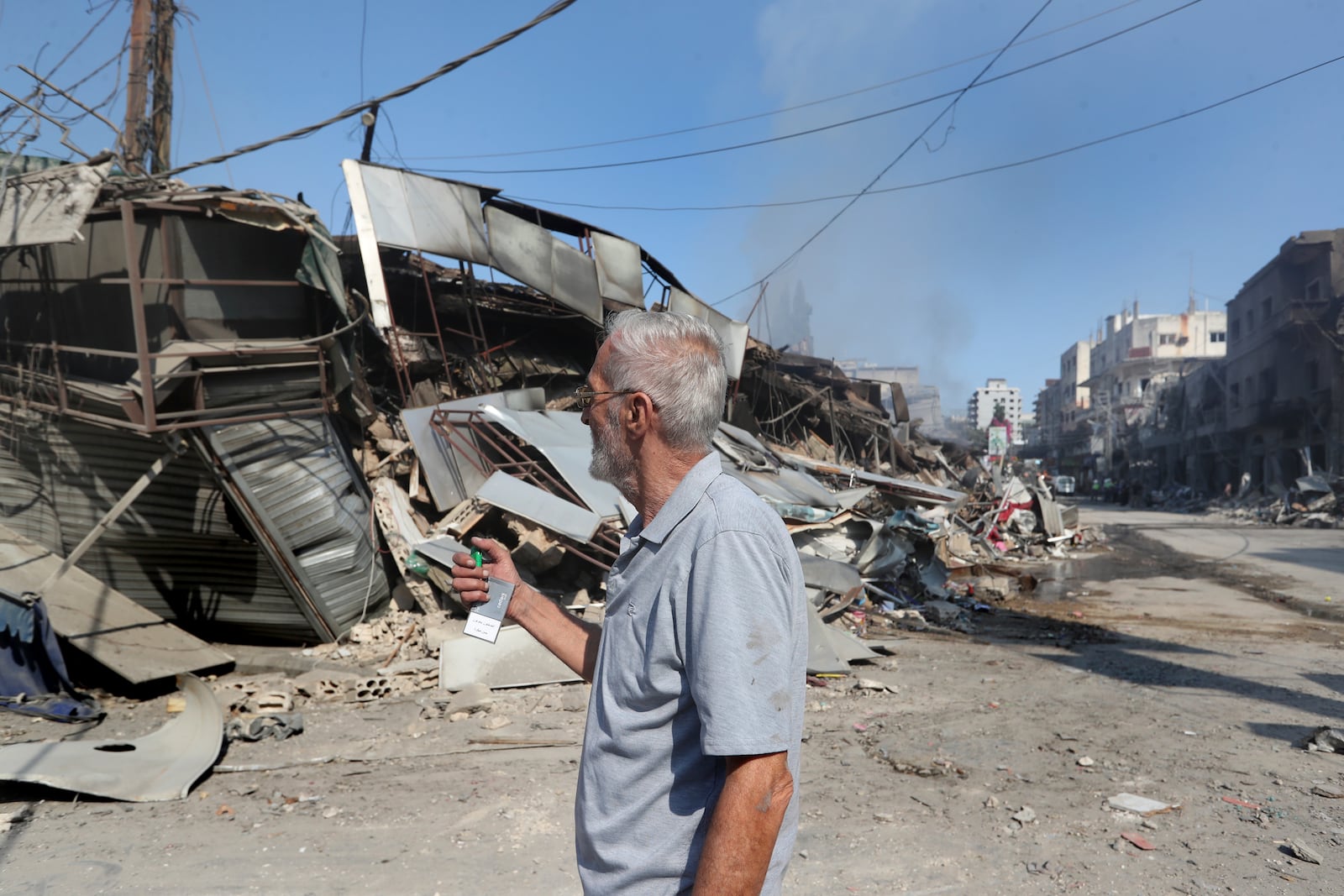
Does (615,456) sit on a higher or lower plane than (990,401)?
lower

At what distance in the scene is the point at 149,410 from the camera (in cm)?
638

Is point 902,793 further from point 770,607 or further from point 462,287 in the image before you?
point 462,287

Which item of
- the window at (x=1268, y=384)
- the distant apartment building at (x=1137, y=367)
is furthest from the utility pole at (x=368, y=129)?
the distant apartment building at (x=1137, y=367)

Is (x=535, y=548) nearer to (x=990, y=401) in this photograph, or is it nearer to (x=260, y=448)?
(x=260, y=448)

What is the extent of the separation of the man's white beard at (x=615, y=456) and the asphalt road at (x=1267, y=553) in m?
11.6

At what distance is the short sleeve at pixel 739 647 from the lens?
47.0 inches

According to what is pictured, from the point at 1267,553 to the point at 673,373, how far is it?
19.7m

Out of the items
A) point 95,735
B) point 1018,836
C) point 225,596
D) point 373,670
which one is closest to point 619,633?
point 1018,836

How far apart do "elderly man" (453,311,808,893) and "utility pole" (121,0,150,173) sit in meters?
10.5

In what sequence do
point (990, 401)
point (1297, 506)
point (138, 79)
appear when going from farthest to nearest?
1. point (990, 401)
2. point (1297, 506)
3. point (138, 79)

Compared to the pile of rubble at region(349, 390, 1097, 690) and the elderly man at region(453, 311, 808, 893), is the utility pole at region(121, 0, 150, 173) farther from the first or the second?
the elderly man at region(453, 311, 808, 893)

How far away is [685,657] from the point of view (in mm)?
1271

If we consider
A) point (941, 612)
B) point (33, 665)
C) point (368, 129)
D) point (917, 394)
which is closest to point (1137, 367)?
point (917, 394)

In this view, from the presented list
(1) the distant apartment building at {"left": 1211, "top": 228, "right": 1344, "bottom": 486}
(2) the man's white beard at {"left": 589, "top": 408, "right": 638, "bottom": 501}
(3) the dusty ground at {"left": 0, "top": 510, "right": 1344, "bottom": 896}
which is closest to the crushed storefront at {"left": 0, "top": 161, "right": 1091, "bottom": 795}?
(3) the dusty ground at {"left": 0, "top": 510, "right": 1344, "bottom": 896}
